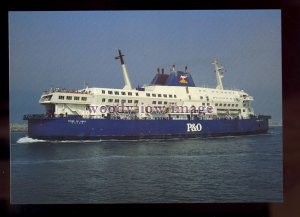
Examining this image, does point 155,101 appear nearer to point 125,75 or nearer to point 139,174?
point 125,75

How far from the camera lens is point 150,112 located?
4039 millimetres

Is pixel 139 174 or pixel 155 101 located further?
pixel 155 101

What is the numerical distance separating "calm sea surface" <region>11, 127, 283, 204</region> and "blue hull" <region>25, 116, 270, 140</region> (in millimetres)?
106

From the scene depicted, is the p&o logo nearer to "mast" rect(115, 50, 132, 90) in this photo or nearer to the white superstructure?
the white superstructure

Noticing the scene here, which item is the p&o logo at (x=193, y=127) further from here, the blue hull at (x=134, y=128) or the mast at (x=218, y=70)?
the mast at (x=218, y=70)

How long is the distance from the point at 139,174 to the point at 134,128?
44 centimetres

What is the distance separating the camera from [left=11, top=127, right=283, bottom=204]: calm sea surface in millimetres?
3686

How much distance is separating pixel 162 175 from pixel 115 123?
60 centimetres

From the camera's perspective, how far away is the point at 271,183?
3705mm

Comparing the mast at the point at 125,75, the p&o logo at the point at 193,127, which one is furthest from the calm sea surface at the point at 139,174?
the mast at the point at 125,75

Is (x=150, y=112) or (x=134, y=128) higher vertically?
(x=150, y=112)

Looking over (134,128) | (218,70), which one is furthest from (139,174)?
(218,70)

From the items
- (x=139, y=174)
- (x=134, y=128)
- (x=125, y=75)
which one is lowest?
(x=139, y=174)

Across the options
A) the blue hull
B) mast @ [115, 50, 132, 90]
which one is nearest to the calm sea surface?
the blue hull
